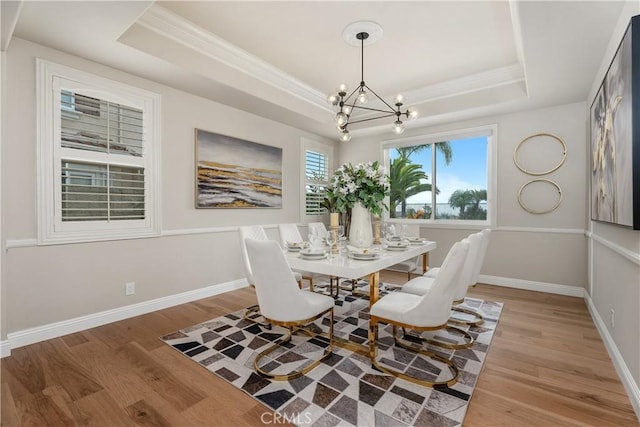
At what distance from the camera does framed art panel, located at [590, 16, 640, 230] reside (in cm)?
168

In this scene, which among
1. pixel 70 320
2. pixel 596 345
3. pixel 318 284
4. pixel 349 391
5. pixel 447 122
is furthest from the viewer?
pixel 447 122

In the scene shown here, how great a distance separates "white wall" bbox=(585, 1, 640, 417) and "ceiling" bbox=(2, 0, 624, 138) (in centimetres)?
19

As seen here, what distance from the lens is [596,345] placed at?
8.13ft

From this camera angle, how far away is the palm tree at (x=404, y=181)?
524 centimetres

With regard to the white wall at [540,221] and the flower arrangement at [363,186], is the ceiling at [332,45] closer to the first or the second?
the white wall at [540,221]

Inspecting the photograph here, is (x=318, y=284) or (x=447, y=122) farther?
(x=447, y=122)

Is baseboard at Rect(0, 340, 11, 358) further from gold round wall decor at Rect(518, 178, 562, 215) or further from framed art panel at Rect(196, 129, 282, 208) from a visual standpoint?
gold round wall decor at Rect(518, 178, 562, 215)

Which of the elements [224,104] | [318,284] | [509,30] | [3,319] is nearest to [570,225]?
[509,30]

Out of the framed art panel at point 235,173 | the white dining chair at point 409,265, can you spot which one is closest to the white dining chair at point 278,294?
the white dining chair at point 409,265

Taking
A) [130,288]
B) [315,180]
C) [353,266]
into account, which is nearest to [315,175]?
[315,180]

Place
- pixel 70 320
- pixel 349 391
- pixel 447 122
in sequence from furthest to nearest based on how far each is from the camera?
pixel 447 122, pixel 70 320, pixel 349 391

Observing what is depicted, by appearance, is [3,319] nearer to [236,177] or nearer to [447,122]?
[236,177]

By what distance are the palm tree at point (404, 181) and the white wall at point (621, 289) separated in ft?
8.34

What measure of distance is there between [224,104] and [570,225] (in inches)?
187
